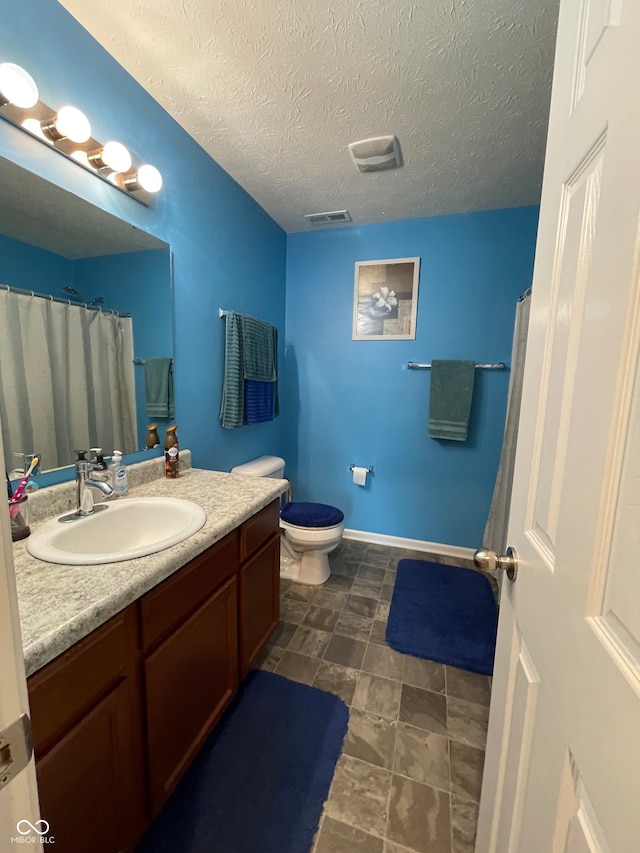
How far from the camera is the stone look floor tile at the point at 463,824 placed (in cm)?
97

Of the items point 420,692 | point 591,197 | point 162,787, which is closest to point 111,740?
point 162,787

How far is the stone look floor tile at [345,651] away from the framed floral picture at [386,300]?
6.40ft

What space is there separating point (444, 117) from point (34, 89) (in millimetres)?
1509

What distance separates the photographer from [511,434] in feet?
6.59

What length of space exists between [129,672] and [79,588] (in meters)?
0.25

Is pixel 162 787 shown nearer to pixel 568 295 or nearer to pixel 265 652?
pixel 265 652

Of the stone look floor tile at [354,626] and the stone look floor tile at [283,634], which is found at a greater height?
the stone look floor tile at [354,626]

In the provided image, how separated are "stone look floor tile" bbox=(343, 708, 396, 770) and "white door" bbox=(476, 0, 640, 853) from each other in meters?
0.63

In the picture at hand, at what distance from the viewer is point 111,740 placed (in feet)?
2.54

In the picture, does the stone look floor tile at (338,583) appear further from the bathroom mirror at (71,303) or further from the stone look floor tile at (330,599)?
the bathroom mirror at (71,303)

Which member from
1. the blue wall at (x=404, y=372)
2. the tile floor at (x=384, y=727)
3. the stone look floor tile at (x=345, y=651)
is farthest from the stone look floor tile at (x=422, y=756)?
the blue wall at (x=404, y=372)

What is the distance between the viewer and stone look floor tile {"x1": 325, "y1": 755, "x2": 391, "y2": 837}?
3.34 ft

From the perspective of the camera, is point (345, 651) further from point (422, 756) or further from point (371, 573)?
point (371, 573)

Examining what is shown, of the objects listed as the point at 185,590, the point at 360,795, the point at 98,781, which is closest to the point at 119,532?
the point at 185,590
